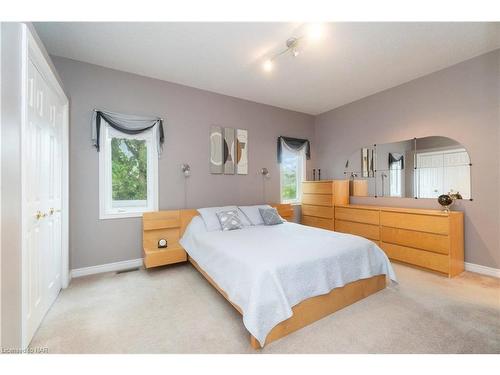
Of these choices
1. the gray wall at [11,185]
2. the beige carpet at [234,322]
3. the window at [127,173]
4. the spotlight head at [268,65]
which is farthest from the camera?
the window at [127,173]

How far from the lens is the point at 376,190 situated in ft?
12.9

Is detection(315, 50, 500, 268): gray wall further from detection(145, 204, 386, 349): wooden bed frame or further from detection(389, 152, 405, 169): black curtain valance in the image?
detection(145, 204, 386, 349): wooden bed frame

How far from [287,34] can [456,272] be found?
3.53 metres

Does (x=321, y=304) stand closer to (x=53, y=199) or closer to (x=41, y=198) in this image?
(x=41, y=198)

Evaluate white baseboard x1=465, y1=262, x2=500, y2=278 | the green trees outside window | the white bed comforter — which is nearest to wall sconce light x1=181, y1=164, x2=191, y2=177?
the green trees outside window

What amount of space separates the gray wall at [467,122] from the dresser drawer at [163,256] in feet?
11.2

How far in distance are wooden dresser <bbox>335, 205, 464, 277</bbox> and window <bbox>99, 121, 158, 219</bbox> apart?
11.2 ft

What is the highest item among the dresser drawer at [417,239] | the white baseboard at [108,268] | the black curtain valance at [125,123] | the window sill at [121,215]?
the black curtain valance at [125,123]

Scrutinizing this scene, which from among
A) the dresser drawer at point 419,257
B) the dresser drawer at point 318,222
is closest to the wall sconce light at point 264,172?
the dresser drawer at point 318,222

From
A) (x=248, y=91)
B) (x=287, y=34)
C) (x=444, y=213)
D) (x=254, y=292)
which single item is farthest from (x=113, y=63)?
(x=444, y=213)

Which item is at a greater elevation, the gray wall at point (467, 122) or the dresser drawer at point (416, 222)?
Answer: the gray wall at point (467, 122)

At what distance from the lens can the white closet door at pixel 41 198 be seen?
1.64 metres

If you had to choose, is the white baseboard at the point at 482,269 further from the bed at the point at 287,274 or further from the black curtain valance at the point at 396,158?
the black curtain valance at the point at 396,158
